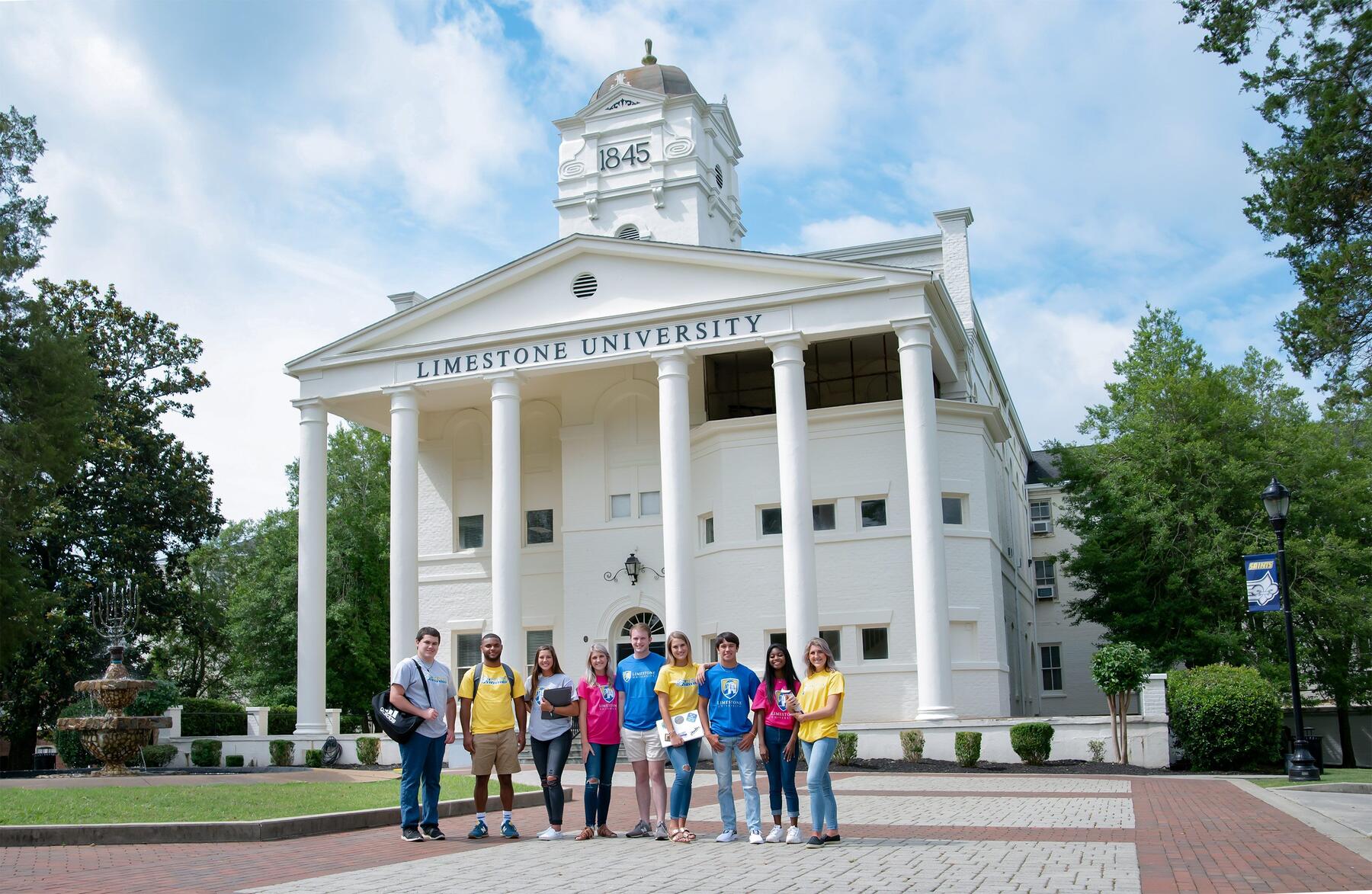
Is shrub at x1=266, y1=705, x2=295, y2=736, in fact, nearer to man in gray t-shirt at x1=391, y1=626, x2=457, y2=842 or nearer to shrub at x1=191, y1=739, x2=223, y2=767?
shrub at x1=191, y1=739, x2=223, y2=767

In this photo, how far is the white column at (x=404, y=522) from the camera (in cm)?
3134

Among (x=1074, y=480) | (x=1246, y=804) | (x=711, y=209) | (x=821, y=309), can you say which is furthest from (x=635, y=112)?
(x=1246, y=804)

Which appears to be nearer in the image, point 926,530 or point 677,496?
point 926,530

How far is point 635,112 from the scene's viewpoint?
41.2m

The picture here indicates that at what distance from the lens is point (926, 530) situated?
27188mm

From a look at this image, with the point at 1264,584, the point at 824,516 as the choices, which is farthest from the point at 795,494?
the point at 1264,584

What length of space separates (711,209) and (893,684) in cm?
1810

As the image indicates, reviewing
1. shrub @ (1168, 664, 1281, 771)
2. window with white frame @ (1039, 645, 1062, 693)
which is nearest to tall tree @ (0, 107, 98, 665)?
shrub @ (1168, 664, 1281, 771)

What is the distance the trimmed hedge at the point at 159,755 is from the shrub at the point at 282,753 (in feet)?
7.69

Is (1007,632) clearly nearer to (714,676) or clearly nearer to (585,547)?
(585,547)

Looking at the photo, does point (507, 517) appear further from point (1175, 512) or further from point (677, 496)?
point (1175, 512)

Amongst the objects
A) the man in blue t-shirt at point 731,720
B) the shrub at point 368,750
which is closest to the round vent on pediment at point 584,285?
the shrub at point 368,750

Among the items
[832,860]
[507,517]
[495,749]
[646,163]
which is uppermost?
[646,163]

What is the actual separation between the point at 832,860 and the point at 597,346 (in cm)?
2223
